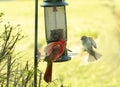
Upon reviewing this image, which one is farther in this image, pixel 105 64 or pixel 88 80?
pixel 105 64

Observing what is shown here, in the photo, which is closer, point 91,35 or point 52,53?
point 52,53

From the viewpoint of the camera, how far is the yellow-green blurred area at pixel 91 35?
6.65 meters

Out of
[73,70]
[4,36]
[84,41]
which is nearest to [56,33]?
[84,41]

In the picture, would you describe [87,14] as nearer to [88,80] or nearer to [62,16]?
[88,80]

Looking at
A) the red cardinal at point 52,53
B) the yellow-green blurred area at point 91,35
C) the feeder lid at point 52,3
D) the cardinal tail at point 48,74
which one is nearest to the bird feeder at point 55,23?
the feeder lid at point 52,3

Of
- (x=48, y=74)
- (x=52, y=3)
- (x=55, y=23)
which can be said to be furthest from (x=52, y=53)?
(x=55, y=23)

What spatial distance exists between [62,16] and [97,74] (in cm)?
436

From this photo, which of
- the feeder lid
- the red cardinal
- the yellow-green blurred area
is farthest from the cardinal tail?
the yellow-green blurred area

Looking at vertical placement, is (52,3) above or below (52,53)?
above

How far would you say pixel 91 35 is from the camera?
3.89 m

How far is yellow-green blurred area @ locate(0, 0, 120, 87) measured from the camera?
6.65m

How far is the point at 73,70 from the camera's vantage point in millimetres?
7305

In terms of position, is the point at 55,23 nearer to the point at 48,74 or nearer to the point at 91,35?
the point at 48,74

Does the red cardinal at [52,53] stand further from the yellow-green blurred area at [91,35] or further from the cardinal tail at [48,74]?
the yellow-green blurred area at [91,35]
